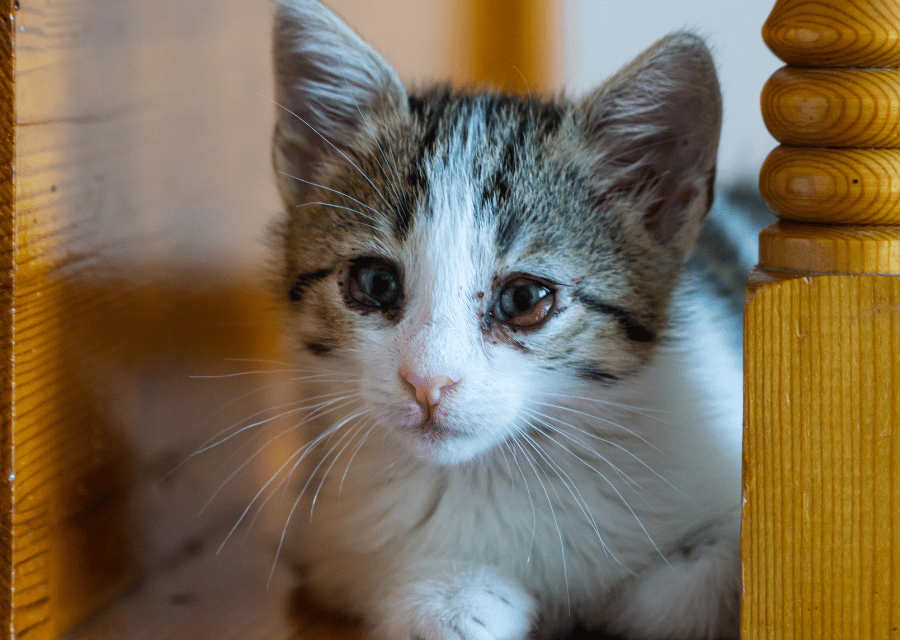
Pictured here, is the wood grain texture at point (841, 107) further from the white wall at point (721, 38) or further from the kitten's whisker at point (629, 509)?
the white wall at point (721, 38)

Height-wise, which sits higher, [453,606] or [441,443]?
[441,443]

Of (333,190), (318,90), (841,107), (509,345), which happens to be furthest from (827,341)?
(318,90)

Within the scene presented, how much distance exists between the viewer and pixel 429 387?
824 millimetres

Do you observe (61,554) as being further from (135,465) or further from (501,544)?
(501,544)

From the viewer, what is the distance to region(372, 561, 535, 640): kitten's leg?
34.2 inches

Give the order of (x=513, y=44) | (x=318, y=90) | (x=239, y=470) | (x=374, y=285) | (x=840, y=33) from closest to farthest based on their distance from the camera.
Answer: (x=840, y=33), (x=374, y=285), (x=318, y=90), (x=239, y=470), (x=513, y=44)

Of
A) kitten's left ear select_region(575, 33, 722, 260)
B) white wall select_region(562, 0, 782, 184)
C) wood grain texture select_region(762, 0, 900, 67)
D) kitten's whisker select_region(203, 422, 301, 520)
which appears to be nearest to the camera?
wood grain texture select_region(762, 0, 900, 67)

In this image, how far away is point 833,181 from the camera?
629mm

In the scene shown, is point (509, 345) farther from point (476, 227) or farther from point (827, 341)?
point (827, 341)

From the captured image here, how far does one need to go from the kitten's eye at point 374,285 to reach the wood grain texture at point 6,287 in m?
0.37

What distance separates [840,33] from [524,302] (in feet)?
1.35

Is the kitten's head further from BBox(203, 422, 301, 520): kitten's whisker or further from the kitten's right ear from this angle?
BBox(203, 422, 301, 520): kitten's whisker

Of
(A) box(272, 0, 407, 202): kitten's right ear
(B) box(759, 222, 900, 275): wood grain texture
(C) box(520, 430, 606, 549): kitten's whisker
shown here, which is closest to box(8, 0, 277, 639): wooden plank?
(A) box(272, 0, 407, 202): kitten's right ear

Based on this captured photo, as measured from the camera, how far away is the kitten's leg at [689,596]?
0.88m
